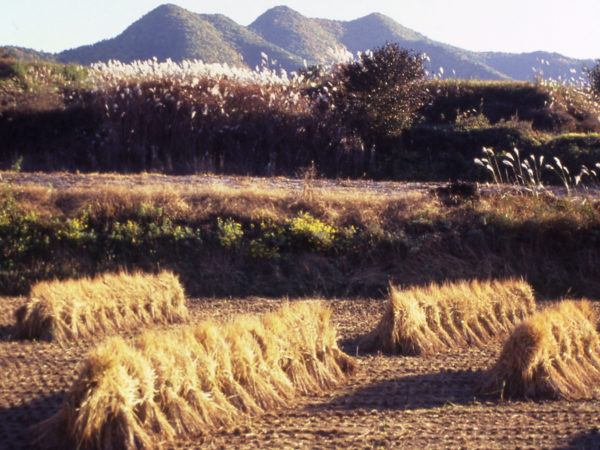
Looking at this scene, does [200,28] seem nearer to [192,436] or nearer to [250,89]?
[250,89]

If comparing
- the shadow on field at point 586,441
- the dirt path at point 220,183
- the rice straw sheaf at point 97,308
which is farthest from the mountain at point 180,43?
the shadow on field at point 586,441

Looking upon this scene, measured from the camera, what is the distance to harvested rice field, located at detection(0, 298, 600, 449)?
15.3ft

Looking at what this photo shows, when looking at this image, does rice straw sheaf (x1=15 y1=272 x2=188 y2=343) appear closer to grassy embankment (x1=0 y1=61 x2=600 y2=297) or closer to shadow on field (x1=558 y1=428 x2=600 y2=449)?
grassy embankment (x1=0 y1=61 x2=600 y2=297)

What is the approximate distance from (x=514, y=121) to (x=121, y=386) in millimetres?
18832

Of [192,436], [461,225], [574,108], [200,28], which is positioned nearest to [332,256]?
[461,225]

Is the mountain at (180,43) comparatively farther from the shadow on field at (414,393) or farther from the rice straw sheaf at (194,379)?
the shadow on field at (414,393)

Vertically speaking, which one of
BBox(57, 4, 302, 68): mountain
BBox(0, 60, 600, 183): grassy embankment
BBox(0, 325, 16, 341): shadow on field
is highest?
BBox(57, 4, 302, 68): mountain

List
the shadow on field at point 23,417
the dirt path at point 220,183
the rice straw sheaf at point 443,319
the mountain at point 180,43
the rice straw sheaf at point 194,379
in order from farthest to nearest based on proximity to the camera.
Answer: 1. the mountain at point 180,43
2. the dirt path at point 220,183
3. the rice straw sheaf at point 443,319
4. the shadow on field at point 23,417
5. the rice straw sheaf at point 194,379

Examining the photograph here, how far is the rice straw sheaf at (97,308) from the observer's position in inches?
289

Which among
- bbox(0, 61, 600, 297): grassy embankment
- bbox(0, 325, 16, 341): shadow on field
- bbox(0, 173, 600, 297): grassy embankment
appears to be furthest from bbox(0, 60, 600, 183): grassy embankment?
bbox(0, 325, 16, 341): shadow on field

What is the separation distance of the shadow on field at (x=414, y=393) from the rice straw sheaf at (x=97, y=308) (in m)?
3.42

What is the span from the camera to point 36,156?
17984 millimetres

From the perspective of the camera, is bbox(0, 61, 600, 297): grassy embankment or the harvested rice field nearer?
the harvested rice field

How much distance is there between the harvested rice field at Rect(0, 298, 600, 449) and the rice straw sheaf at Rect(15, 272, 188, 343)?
23cm
